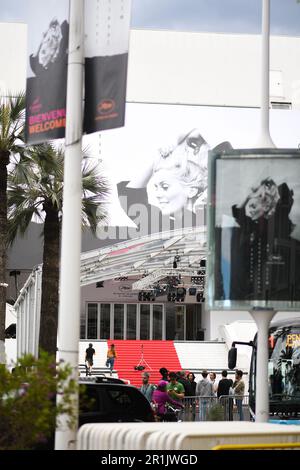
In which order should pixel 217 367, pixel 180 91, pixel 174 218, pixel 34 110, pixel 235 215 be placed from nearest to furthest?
pixel 34 110
pixel 235 215
pixel 217 367
pixel 174 218
pixel 180 91

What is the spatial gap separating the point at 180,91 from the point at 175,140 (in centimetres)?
547

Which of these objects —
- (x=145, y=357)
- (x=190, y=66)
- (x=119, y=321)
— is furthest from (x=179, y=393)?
(x=190, y=66)

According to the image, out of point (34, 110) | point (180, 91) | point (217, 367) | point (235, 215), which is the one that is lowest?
point (217, 367)

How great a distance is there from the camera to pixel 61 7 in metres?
11.4

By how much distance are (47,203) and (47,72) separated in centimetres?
1790

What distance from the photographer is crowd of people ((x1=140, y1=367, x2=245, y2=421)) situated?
826 inches

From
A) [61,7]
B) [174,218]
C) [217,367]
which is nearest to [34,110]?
[61,7]

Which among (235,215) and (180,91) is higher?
(180,91)

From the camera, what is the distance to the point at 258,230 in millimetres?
13641

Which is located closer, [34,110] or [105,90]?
[105,90]

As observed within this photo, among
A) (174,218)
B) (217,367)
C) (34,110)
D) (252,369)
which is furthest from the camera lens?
(174,218)

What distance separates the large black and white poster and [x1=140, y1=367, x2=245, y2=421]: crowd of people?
750 centimetres

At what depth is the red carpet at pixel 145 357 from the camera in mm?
50875
